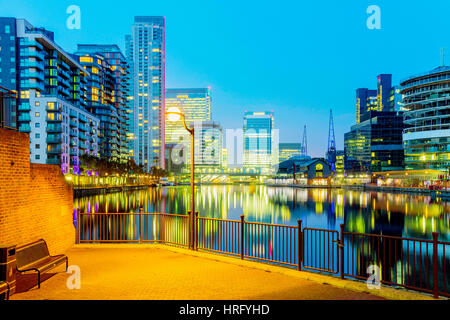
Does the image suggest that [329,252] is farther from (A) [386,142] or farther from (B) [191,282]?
(A) [386,142]

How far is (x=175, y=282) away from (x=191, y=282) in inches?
15.9

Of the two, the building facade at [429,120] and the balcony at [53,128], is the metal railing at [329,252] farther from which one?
the building facade at [429,120]

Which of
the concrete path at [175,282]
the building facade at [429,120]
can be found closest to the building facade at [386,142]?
the building facade at [429,120]

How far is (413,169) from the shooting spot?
10950 centimetres

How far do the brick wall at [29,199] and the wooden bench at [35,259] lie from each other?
3.17ft

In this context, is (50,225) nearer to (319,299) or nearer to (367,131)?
(319,299)

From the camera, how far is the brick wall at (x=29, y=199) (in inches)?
355

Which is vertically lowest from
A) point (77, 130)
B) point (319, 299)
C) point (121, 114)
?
point (319, 299)

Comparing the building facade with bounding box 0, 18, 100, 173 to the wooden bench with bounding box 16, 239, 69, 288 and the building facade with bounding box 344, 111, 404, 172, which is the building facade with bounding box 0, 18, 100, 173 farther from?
the building facade with bounding box 344, 111, 404, 172

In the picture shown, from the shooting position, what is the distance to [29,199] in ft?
33.2

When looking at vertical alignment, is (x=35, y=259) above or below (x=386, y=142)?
below

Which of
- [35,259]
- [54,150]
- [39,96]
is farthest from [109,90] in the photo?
[35,259]

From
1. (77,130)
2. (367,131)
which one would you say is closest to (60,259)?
(77,130)
